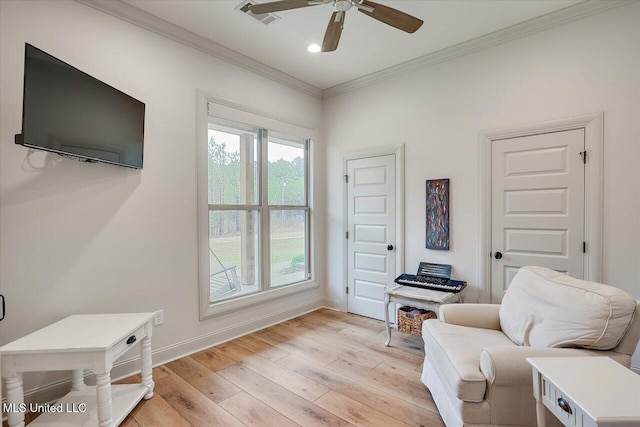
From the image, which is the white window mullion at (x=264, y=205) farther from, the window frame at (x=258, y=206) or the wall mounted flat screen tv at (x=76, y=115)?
the wall mounted flat screen tv at (x=76, y=115)

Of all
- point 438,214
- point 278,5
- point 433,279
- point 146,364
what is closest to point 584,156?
point 438,214

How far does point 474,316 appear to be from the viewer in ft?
7.61

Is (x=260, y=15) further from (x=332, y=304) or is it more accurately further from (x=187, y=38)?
(x=332, y=304)

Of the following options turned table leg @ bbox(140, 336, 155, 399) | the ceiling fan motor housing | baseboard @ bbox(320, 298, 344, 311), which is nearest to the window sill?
baseboard @ bbox(320, 298, 344, 311)

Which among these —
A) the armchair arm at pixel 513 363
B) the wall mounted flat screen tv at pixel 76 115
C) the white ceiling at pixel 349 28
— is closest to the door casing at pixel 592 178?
the white ceiling at pixel 349 28

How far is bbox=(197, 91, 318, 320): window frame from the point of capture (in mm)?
2977

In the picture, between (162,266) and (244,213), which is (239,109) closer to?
(244,213)

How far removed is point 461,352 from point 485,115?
2.32 m

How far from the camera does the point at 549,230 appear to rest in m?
2.70

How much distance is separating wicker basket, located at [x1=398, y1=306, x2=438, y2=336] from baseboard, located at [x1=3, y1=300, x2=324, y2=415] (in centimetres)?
148

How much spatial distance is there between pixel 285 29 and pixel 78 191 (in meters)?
2.22

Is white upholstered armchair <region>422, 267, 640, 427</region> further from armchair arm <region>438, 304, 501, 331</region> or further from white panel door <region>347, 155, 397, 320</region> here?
white panel door <region>347, 155, 397, 320</region>

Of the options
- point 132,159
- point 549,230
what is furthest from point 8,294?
point 549,230

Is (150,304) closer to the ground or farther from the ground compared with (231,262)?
closer to the ground
